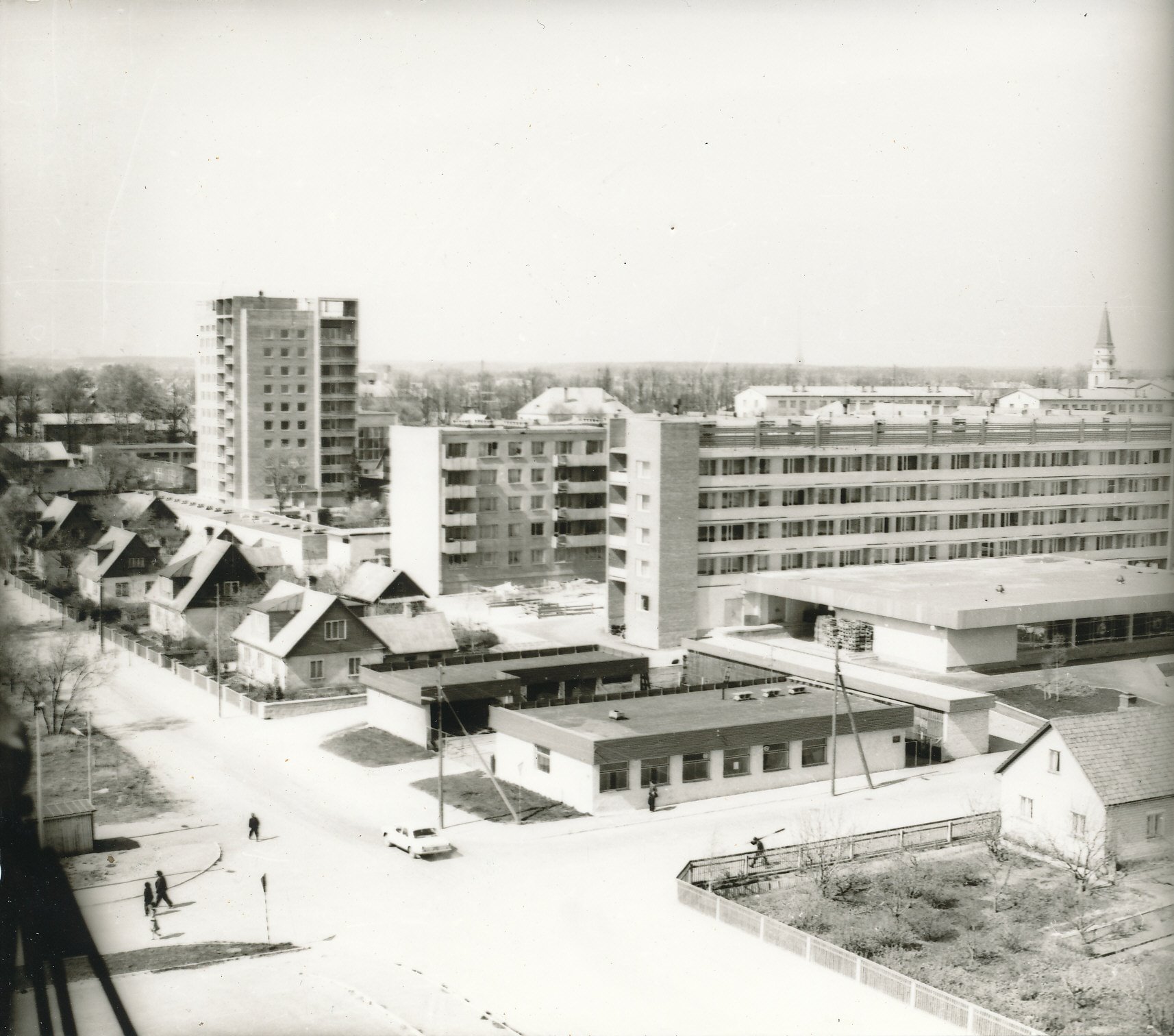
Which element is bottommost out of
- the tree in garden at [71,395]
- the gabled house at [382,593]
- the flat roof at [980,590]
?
the gabled house at [382,593]

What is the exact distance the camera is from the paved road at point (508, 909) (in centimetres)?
914

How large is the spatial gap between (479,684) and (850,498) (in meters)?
Result: 9.80

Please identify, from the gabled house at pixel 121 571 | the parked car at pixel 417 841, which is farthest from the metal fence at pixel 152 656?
the parked car at pixel 417 841

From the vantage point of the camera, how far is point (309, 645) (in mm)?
18469

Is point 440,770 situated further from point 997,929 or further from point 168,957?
point 997,929

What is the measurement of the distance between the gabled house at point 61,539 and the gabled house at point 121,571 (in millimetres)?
760

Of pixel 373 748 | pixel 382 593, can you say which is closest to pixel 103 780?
pixel 373 748

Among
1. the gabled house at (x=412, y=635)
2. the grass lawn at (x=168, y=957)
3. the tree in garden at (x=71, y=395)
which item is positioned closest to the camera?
the grass lawn at (x=168, y=957)

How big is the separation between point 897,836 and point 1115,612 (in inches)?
379

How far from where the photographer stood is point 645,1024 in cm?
894

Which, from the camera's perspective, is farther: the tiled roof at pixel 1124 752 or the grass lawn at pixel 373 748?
the grass lawn at pixel 373 748

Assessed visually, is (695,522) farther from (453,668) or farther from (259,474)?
(259,474)

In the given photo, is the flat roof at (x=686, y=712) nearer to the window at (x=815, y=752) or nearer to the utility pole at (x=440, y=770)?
the window at (x=815, y=752)

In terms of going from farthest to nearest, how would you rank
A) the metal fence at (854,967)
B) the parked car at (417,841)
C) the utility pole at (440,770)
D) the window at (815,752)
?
the window at (815,752) < the utility pole at (440,770) < the parked car at (417,841) < the metal fence at (854,967)
